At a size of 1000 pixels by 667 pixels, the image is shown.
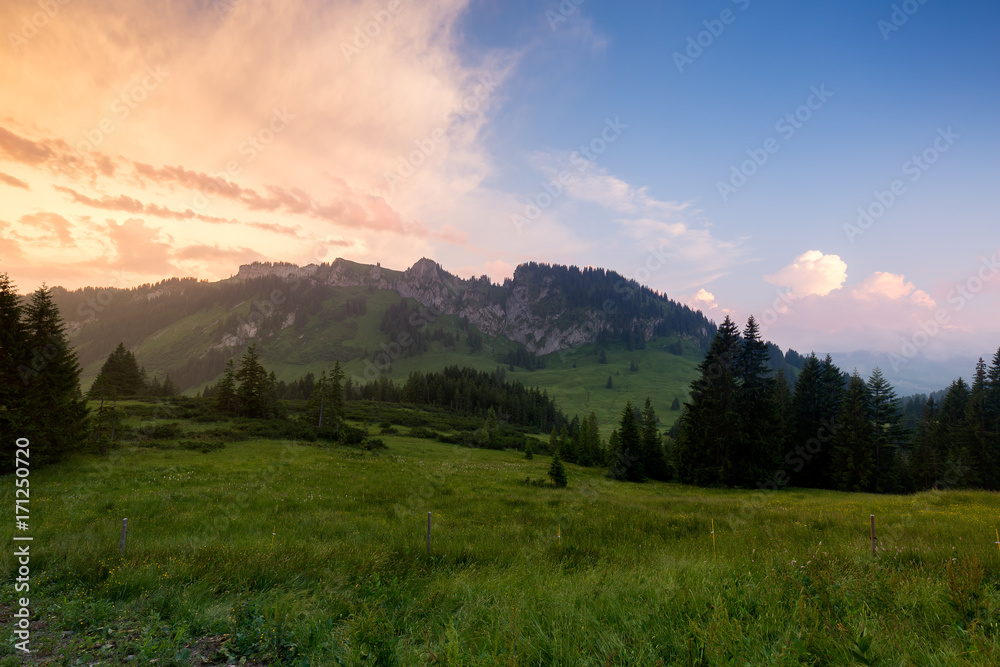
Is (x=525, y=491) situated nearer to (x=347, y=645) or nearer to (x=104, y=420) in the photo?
(x=347, y=645)

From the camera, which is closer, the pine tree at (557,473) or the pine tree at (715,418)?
the pine tree at (557,473)

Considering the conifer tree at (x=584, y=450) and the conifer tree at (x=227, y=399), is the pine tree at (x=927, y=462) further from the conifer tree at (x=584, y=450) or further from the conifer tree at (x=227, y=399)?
the conifer tree at (x=227, y=399)

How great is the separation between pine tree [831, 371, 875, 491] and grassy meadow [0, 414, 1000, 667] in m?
32.0

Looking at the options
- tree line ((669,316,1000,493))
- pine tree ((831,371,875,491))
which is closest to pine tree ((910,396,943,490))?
tree line ((669,316,1000,493))

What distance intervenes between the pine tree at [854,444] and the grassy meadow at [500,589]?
3198 cm

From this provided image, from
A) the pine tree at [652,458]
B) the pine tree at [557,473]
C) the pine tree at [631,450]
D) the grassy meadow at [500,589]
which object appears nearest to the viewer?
the grassy meadow at [500,589]

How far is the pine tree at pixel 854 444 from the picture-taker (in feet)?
137

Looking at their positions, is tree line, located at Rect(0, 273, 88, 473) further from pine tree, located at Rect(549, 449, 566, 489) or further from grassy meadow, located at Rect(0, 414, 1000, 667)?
pine tree, located at Rect(549, 449, 566, 489)

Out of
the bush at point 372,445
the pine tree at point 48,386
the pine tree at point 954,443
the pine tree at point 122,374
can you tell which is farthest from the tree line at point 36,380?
the pine tree at point 954,443

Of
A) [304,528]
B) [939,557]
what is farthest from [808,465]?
[304,528]

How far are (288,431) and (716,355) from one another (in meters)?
50.7

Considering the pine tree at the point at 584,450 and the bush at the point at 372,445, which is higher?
the bush at the point at 372,445

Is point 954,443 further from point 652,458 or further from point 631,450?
point 631,450

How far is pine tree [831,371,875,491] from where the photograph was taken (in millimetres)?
41906
